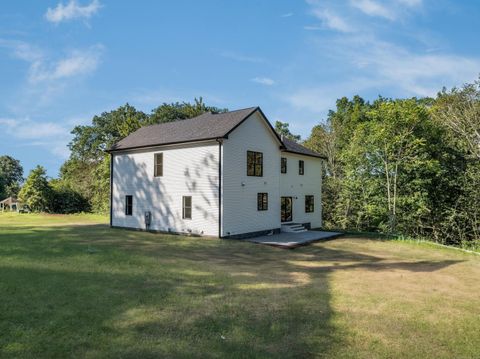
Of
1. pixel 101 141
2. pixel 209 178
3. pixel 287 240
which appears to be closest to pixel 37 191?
pixel 101 141

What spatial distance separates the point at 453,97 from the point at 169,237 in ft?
81.5

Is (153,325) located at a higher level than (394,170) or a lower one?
lower

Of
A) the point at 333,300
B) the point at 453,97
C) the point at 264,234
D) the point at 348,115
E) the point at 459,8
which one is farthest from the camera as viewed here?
the point at 348,115

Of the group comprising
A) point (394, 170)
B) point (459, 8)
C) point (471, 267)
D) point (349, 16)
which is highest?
point (459, 8)

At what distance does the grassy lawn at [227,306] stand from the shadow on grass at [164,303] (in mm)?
28

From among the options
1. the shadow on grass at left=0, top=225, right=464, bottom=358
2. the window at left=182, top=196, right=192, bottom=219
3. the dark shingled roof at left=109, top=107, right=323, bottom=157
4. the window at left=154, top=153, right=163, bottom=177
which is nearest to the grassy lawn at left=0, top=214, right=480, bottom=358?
the shadow on grass at left=0, top=225, right=464, bottom=358

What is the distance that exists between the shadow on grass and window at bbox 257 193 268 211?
650 cm

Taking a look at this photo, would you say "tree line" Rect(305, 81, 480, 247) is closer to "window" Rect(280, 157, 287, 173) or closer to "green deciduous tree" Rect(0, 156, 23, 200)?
"window" Rect(280, 157, 287, 173)

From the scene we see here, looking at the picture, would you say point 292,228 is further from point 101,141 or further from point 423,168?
point 101,141

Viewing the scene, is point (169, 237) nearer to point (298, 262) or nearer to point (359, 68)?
point (298, 262)

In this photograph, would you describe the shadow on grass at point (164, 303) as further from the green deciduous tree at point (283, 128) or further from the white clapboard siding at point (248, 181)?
the green deciduous tree at point (283, 128)

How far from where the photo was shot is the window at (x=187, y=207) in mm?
18531

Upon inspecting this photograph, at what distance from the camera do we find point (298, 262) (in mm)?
12516

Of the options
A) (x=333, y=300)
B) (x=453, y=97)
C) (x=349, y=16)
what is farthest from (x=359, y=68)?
(x=333, y=300)
